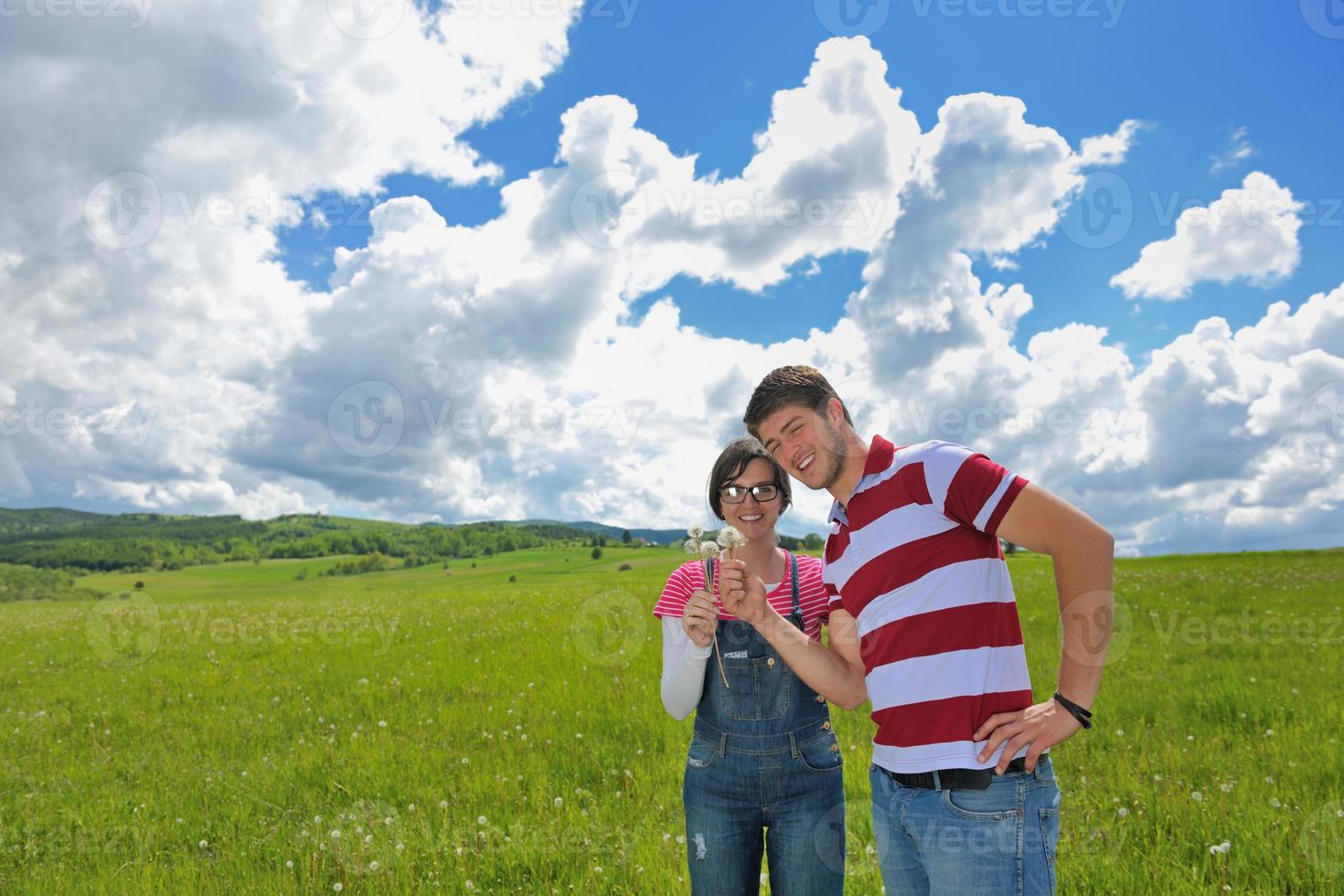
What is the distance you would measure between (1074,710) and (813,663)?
3.46ft

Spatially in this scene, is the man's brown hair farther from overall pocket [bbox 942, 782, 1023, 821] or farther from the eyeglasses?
overall pocket [bbox 942, 782, 1023, 821]

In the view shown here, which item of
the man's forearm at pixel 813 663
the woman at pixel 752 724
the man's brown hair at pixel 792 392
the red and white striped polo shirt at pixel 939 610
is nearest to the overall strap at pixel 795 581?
the woman at pixel 752 724

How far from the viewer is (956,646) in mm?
2730

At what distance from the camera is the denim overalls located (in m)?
3.43

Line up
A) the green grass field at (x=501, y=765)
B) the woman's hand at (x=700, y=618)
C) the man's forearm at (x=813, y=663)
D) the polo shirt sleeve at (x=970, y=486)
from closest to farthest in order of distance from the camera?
the polo shirt sleeve at (x=970, y=486), the man's forearm at (x=813, y=663), the woman's hand at (x=700, y=618), the green grass field at (x=501, y=765)

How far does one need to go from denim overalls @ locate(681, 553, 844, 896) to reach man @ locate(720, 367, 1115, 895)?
58 cm

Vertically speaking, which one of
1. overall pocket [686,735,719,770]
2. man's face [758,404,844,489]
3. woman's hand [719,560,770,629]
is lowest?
overall pocket [686,735,719,770]

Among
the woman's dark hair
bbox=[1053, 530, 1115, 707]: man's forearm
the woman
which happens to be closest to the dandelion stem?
the woman

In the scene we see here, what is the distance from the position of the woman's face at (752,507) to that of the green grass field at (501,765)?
3.08m

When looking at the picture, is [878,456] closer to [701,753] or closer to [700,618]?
[700,618]

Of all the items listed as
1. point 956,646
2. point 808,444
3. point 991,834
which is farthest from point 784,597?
point 991,834

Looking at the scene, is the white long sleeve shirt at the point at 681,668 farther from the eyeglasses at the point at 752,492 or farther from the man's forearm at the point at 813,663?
the eyeglasses at the point at 752,492

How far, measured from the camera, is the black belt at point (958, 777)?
8.57ft

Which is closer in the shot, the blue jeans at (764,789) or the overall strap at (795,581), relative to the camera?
the blue jeans at (764,789)
